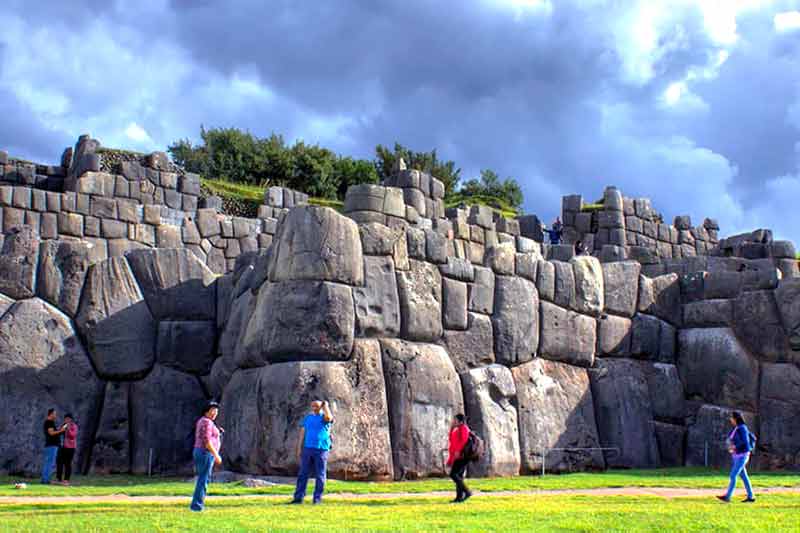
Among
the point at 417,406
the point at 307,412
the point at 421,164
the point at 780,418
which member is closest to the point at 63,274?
the point at 307,412

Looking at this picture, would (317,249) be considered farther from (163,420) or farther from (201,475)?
(201,475)

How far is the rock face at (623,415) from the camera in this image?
22750 mm

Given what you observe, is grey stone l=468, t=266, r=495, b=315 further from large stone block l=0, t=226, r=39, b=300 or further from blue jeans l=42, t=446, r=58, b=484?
large stone block l=0, t=226, r=39, b=300

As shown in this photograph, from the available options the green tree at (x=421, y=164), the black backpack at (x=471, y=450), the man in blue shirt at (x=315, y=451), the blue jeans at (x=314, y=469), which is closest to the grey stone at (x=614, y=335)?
the black backpack at (x=471, y=450)

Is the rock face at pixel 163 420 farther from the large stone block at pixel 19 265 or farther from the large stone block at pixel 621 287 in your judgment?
the large stone block at pixel 621 287

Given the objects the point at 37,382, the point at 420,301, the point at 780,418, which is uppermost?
the point at 420,301

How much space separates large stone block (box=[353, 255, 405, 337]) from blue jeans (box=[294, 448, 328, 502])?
4.41 metres

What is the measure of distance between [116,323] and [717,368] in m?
13.2

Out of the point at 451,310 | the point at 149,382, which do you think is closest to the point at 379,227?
the point at 451,310

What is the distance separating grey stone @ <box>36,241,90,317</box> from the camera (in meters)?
20.5

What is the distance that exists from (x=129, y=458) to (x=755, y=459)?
43.3 feet

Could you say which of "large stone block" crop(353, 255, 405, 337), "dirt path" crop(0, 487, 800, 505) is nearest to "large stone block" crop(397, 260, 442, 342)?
"large stone block" crop(353, 255, 405, 337)

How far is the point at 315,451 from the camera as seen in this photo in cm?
1469

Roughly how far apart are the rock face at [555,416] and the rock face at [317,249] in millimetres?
4826
